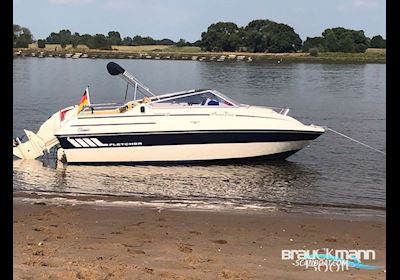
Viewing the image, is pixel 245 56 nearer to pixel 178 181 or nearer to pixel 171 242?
pixel 178 181

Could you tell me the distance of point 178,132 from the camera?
45.4ft

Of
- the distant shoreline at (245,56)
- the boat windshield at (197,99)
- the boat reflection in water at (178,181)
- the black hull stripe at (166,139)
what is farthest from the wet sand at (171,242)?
the distant shoreline at (245,56)

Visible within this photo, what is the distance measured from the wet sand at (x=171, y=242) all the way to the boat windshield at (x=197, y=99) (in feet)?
17.5

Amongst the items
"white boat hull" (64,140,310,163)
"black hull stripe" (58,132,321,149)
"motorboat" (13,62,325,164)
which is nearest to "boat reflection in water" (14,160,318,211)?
"white boat hull" (64,140,310,163)

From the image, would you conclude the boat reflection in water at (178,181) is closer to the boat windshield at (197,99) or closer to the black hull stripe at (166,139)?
the black hull stripe at (166,139)

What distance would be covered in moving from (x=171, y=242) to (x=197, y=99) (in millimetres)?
7820

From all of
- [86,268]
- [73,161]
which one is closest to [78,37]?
[73,161]

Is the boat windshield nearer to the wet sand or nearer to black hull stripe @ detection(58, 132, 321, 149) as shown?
black hull stripe @ detection(58, 132, 321, 149)

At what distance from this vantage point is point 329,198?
37.0 ft

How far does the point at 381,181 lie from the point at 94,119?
720 centimetres

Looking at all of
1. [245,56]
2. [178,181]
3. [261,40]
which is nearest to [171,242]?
[178,181]

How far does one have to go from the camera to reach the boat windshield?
567 inches

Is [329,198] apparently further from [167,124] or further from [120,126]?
[120,126]

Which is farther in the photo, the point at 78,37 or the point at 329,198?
the point at 78,37
